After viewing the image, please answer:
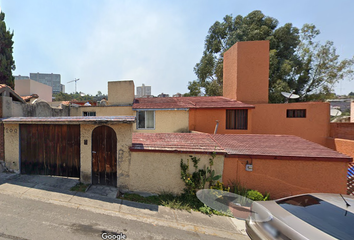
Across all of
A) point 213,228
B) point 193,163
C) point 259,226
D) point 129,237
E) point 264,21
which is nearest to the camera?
point 259,226

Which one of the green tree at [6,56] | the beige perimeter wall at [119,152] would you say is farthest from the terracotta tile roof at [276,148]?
the green tree at [6,56]

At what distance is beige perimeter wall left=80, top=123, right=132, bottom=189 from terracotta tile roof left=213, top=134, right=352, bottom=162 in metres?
3.64

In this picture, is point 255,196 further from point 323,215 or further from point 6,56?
point 6,56

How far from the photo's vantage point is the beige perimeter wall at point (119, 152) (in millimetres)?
4898

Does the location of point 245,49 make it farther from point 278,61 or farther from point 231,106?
point 278,61

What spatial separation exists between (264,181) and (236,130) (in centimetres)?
567

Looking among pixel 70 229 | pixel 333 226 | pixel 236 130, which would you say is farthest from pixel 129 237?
pixel 236 130

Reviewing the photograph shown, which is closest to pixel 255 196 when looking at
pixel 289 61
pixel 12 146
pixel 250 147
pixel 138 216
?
pixel 250 147

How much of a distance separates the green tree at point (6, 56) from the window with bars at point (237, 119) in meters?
19.0

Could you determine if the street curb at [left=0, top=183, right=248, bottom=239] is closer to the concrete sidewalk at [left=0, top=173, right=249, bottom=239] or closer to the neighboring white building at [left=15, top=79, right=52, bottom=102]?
the concrete sidewalk at [left=0, top=173, right=249, bottom=239]

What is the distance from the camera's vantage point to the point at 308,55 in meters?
17.2

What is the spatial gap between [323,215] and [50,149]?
8.06 metres

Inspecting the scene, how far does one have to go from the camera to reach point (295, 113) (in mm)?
11469

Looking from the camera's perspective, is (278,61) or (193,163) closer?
(193,163)
